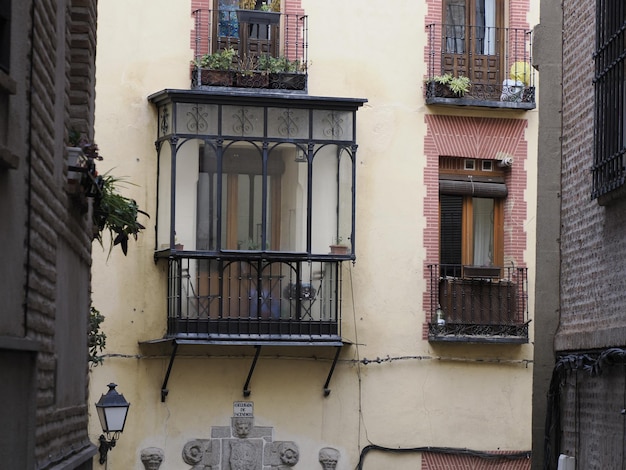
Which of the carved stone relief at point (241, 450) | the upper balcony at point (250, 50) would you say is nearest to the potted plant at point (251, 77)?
the upper balcony at point (250, 50)

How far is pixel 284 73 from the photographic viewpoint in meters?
20.5

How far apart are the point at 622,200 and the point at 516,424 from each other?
10970 millimetres

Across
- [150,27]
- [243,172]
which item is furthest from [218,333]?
[150,27]

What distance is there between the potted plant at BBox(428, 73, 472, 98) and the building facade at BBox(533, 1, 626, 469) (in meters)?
Result: 8.15

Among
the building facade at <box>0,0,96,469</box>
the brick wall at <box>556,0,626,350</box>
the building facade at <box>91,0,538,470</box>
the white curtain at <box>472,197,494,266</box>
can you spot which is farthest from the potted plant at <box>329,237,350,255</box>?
the building facade at <box>0,0,96,469</box>

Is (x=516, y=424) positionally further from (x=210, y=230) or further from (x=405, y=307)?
(x=210, y=230)

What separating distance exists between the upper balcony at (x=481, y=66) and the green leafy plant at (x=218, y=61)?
307 centimetres

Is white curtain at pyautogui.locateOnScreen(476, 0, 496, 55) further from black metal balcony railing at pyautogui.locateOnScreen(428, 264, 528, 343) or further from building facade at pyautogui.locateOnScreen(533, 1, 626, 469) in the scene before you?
building facade at pyautogui.locateOnScreen(533, 1, 626, 469)

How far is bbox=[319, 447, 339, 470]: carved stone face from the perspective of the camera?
66.3 ft

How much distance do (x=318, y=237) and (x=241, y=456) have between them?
3.34 m

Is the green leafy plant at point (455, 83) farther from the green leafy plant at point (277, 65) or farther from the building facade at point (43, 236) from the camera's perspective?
the building facade at point (43, 236)

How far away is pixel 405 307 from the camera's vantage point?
68.3 ft

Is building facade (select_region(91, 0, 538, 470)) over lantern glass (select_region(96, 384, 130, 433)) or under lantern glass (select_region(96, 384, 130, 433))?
over

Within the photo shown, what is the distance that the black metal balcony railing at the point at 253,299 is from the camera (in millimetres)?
19875
